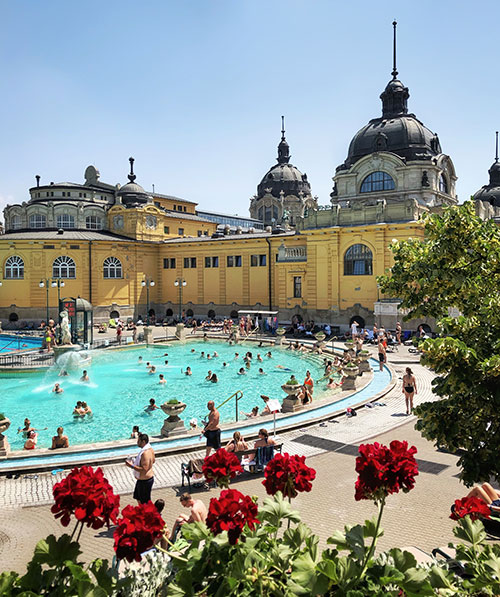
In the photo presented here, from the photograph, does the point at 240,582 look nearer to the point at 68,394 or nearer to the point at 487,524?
the point at 487,524

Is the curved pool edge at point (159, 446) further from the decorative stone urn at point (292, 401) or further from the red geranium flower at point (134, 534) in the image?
the red geranium flower at point (134, 534)

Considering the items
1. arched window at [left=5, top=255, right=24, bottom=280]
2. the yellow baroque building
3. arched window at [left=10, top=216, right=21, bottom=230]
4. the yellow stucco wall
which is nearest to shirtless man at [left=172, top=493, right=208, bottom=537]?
the yellow baroque building

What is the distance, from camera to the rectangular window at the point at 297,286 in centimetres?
4066

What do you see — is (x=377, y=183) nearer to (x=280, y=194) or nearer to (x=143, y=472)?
(x=280, y=194)

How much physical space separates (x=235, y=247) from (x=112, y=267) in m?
12.5

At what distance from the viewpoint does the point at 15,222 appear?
163 feet

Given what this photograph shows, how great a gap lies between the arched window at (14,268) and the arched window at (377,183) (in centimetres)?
3283

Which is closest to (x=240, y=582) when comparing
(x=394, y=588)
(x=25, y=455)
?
(x=394, y=588)

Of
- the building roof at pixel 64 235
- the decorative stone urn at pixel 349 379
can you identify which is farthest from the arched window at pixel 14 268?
the decorative stone urn at pixel 349 379

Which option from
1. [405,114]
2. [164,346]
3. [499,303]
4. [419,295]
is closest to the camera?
[499,303]

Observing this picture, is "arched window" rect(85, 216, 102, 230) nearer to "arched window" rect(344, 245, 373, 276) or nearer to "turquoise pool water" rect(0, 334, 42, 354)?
"turquoise pool water" rect(0, 334, 42, 354)

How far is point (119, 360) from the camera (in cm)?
3000

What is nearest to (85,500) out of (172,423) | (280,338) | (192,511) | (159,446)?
(192,511)

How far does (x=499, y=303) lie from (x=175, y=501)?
7104mm
